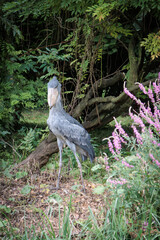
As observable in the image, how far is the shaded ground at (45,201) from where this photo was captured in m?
3.21

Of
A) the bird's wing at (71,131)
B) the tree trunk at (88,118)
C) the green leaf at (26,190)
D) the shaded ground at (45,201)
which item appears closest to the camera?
the shaded ground at (45,201)

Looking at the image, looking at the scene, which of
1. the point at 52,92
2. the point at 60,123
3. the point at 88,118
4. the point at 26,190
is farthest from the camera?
the point at 88,118

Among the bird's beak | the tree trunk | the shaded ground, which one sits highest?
the bird's beak

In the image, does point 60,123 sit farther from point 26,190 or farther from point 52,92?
point 26,190

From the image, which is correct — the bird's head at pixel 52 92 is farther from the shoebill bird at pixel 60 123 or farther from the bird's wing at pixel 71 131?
the bird's wing at pixel 71 131

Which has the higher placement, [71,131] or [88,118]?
[71,131]

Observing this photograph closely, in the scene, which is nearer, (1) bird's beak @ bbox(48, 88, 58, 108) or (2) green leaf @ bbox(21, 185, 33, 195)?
(1) bird's beak @ bbox(48, 88, 58, 108)

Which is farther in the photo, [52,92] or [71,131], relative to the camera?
[71,131]

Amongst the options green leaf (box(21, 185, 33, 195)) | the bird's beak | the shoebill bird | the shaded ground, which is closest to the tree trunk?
the shaded ground

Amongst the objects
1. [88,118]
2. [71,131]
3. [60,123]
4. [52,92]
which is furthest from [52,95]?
[88,118]

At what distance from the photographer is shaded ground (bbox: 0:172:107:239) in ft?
10.5

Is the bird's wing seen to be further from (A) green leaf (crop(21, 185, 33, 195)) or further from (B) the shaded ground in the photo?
(A) green leaf (crop(21, 185, 33, 195))

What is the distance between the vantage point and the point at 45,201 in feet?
11.8

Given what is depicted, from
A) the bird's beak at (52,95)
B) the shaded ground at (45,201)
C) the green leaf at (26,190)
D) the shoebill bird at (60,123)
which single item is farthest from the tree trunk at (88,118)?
the bird's beak at (52,95)
